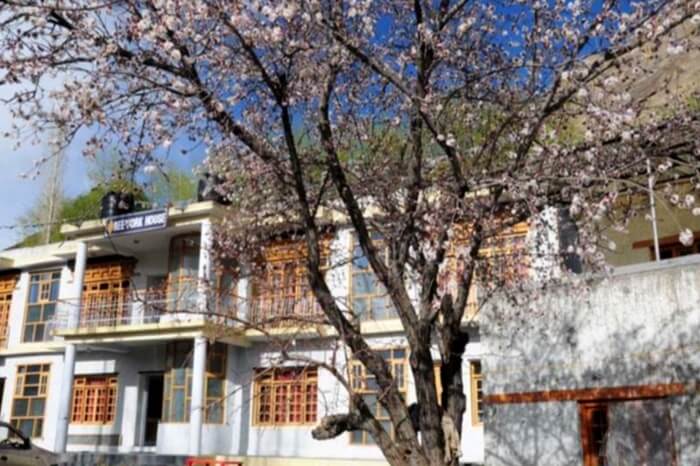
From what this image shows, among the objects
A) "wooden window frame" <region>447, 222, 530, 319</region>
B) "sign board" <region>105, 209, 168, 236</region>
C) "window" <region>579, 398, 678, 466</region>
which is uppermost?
"sign board" <region>105, 209, 168, 236</region>

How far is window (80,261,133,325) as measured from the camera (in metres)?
23.3

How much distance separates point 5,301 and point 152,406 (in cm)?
719

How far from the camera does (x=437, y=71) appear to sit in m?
9.07

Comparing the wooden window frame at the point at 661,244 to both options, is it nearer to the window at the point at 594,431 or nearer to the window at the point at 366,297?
the window at the point at 594,431

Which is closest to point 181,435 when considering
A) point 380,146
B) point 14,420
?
point 14,420

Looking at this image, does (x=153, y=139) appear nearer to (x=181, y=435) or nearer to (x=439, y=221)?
(x=439, y=221)

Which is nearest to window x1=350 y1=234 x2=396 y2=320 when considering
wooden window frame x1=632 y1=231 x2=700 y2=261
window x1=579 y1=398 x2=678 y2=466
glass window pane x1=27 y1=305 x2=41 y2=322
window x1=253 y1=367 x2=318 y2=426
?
window x1=253 y1=367 x2=318 y2=426

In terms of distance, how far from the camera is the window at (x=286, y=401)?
19812 mm

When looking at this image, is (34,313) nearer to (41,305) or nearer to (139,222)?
(41,305)

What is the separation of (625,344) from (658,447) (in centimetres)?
140

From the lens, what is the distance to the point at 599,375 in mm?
10609

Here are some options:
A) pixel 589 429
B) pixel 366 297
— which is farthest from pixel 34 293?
pixel 589 429

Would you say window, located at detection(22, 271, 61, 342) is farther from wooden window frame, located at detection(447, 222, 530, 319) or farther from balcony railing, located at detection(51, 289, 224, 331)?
wooden window frame, located at detection(447, 222, 530, 319)

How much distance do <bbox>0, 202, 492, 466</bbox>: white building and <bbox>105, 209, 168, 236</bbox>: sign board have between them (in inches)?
1.6
